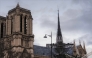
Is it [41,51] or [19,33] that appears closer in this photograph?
[19,33]

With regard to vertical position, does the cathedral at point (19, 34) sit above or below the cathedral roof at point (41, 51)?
above

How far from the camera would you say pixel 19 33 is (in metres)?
98.1

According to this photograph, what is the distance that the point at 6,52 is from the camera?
94062mm

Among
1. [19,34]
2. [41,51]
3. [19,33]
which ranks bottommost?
[41,51]

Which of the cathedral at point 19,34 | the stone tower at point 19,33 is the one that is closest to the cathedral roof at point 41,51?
the cathedral at point 19,34

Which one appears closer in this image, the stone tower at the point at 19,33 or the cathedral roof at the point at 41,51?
the stone tower at the point at 19,33

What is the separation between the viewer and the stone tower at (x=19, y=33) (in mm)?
97938

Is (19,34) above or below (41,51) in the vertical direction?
above

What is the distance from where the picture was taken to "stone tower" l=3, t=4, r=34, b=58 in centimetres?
9794

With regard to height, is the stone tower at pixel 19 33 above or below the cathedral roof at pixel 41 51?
above

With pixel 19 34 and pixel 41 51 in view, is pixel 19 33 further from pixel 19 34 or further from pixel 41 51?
pixel 41 51

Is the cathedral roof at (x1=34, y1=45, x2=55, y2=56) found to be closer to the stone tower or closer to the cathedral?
the cathedral

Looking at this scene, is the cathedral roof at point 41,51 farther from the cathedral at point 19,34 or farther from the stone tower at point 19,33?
the stone tower at point 19,33

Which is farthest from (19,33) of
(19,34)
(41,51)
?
(41,51)
